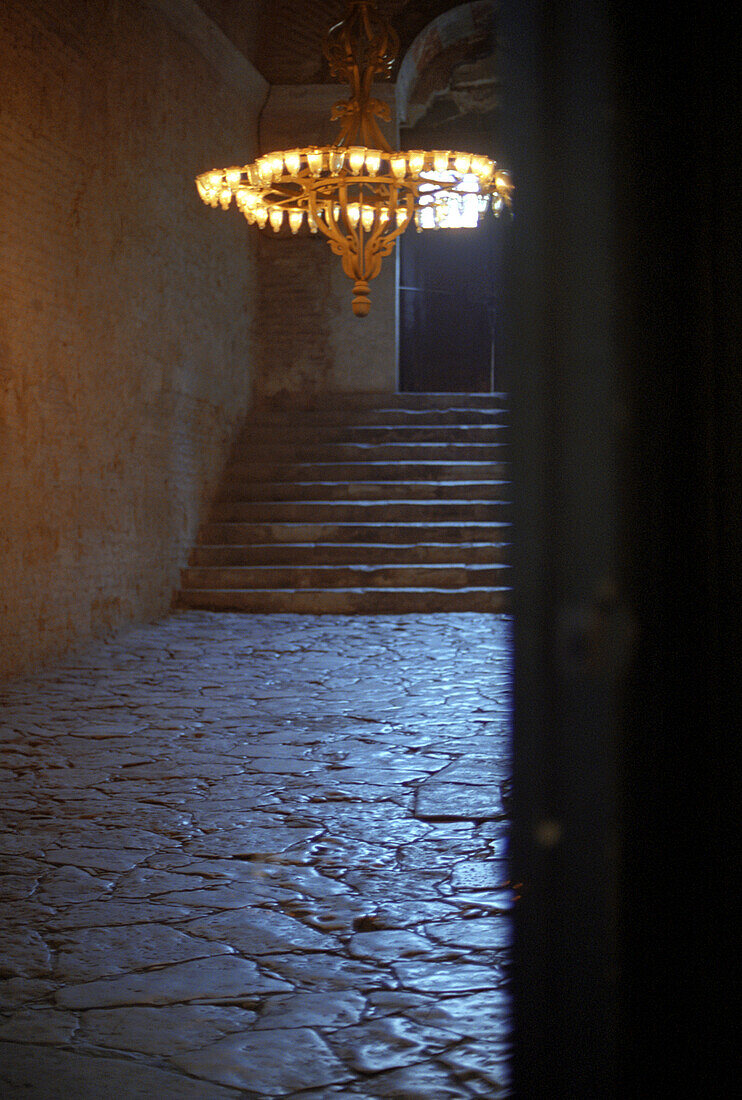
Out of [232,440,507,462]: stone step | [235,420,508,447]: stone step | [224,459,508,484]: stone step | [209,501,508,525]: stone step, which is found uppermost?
[235,420,508,447]: stone step

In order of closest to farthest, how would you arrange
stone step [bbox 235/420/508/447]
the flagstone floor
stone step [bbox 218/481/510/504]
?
the flagstone floor → stone step [bbox 218/481/510/504] → stone step [bbox 235/420/508/447]

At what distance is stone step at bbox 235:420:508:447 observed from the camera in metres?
10.6

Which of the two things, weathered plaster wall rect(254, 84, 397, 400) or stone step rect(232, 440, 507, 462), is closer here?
stone step rect(232, 440, 507, 462)

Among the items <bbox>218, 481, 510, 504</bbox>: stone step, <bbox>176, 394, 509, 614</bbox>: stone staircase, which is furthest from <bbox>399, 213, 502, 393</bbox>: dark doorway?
<bbox>218, 481, 510, 504</bbox>: stone step

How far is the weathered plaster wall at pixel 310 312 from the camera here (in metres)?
11.7

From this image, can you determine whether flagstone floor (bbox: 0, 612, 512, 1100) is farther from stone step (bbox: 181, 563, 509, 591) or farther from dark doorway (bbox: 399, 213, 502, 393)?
dark doorway (bbox: 399, 213, 502, 393)

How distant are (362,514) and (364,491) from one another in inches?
14.9

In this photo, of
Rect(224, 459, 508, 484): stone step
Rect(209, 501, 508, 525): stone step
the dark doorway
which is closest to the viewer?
Rect(209, 501, 508, 525): stone step

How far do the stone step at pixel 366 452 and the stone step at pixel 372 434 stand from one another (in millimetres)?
89

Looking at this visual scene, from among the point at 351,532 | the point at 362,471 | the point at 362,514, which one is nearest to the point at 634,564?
the point at 351,532

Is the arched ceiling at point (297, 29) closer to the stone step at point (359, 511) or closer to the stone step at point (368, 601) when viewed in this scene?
the stone step at point (359, 511)

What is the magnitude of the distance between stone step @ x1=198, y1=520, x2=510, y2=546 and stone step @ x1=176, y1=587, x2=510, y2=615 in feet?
2.62

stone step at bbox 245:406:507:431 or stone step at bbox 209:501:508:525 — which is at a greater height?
stone step at bbox 245:406:507:431

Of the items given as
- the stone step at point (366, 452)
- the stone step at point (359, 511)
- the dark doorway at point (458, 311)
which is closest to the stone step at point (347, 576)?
the stone step at point (359, 511)
